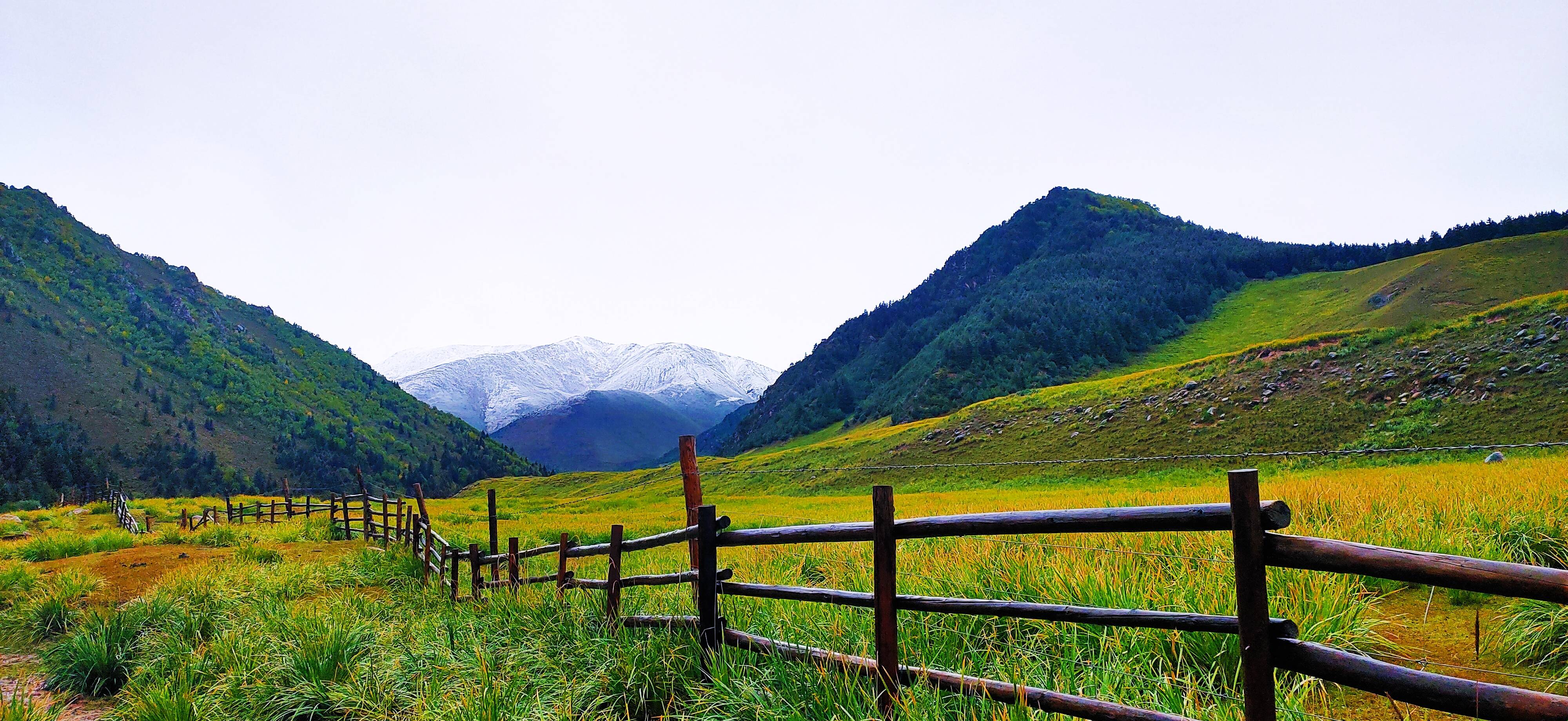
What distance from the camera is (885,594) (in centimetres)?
456

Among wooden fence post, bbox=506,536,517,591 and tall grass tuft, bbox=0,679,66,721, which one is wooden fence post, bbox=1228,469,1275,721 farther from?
wooden fence post, bbox=506,536,517,591

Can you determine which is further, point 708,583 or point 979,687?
point 708,583

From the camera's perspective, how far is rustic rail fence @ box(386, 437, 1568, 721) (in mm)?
2434

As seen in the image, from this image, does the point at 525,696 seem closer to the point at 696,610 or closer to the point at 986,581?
the point at 696,610

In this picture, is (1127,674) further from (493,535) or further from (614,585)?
(493,535)

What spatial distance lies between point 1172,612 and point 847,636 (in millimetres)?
2197

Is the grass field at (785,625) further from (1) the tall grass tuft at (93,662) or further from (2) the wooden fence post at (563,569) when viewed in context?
(2) the wooden fence post at (563,569)

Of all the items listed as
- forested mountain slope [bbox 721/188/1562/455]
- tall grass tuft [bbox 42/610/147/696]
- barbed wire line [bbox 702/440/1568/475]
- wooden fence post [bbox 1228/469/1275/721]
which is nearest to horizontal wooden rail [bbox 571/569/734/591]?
barbed wire line [bbox 702/440/1568/475]

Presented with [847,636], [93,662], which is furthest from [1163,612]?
[93,662]

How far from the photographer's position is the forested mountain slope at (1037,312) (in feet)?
366

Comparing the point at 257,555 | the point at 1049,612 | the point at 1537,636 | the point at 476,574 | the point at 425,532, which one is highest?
the point at 1049,612

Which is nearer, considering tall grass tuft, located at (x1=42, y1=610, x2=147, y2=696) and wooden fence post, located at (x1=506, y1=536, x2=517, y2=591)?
tall grass tuft, located at (x1=42, y1=610, x2=147, y2=696)

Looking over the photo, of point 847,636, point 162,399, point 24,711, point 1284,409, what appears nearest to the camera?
point 847,636

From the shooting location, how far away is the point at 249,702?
20.1 feet
